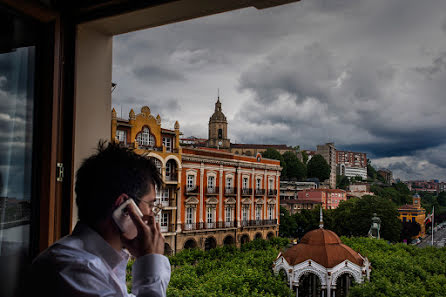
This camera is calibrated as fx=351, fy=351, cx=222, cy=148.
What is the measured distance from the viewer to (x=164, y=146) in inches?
336

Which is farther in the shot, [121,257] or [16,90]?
[16,90]

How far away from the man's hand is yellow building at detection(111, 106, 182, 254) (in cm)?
767

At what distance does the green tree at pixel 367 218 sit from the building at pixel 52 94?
16.0 metres

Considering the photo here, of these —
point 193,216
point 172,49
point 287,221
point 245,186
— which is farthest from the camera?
point 287,221

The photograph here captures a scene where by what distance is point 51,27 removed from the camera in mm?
1156

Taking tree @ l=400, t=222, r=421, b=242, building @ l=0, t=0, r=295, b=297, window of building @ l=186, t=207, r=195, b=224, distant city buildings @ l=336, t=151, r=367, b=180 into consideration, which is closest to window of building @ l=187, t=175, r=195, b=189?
window of building @ l=186, t=207, r=195, b=224

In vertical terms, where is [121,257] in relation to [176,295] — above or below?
above

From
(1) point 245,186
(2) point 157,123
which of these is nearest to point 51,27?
(2) point 157,123

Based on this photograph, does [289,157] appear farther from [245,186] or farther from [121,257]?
[121,257]

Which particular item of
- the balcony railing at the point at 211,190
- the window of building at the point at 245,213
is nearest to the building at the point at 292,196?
the window of building at the point at 245,213

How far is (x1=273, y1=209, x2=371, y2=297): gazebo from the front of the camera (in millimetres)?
5340

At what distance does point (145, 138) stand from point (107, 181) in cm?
819

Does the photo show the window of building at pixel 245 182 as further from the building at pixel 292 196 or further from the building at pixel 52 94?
the building at pixel 52 94

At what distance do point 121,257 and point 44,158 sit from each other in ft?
2.16
